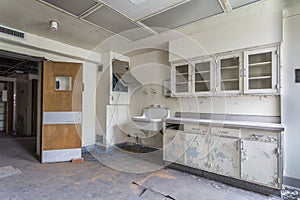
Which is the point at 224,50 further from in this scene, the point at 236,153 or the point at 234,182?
the point at 234,182

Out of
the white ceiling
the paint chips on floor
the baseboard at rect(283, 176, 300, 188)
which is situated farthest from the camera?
the paint chips on floor

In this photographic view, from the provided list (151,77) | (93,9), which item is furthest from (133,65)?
(93,9)

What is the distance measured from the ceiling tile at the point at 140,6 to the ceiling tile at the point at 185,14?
0.14 m

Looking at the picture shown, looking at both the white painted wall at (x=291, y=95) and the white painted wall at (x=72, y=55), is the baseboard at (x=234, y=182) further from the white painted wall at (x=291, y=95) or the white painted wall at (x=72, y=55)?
the white painted wall at (x=72, y=55)

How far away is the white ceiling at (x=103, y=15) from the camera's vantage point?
241 centimetres

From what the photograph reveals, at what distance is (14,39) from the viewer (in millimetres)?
3213

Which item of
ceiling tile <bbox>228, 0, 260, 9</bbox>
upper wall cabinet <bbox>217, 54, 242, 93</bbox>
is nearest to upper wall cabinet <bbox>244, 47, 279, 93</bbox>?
upper wall cabinet <bbox>217, 54, 242, 93</bbox>

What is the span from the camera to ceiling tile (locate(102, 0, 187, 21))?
236 centimetres

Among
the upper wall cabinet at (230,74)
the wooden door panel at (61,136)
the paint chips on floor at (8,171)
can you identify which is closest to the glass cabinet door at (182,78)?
the upper wall cabinet at (230,74)

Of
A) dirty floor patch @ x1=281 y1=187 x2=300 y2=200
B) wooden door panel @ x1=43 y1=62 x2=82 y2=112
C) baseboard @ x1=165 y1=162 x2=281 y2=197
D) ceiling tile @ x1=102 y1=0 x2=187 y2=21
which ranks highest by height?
ceiling tile @ x1=102 y1=0 x2=187 y2=21

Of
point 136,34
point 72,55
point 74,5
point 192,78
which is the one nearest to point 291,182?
point 192,78

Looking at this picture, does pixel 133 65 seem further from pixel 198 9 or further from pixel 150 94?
pixel 198 9

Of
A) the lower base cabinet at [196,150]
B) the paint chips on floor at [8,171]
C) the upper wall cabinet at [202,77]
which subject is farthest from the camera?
the upper wall cabinet at [202,77]

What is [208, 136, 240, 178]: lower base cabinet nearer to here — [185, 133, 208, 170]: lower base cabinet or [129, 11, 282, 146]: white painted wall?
[185, 133, 208, 170]: lower base cabinet
